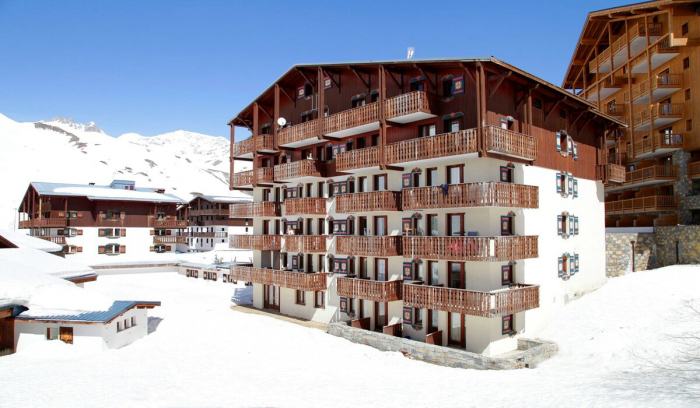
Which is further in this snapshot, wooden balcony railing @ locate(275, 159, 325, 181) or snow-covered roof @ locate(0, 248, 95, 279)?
wooden balcony railing @ locate(275, 159, 325, 181)

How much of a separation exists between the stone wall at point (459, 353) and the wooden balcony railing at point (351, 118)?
39.4 feet

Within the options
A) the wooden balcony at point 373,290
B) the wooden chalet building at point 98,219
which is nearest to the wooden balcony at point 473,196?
the wooden balcony at point 373,290

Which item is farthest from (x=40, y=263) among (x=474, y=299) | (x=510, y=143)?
(x=510, y=143)

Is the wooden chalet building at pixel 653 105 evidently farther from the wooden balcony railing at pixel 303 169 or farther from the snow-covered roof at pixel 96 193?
the snow-covered roof at pixel 96 193

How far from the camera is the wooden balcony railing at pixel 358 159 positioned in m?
27.3

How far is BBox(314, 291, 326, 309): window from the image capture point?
107ft

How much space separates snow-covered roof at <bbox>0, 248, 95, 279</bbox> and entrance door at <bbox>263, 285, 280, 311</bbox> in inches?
486

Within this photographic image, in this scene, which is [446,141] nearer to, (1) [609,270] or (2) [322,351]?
(2) [322,351]

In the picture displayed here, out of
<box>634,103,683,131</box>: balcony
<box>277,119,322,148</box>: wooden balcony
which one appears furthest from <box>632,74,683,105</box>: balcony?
<box>277,119,322,148</box>: wooden balcony

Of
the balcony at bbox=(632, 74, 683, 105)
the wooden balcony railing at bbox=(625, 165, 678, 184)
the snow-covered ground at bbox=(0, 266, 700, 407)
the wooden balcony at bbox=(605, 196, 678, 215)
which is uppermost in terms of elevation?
the balcony at bbox=(632, 74, 683, 105)

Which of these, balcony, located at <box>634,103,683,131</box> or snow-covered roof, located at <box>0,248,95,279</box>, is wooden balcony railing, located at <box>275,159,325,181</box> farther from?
balcony, located at <box>634,103,683,131</box>

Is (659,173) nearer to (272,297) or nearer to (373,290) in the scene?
(373,290)

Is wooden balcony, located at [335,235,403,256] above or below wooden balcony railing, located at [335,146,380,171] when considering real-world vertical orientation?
below

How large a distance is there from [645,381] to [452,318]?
8967 mm
